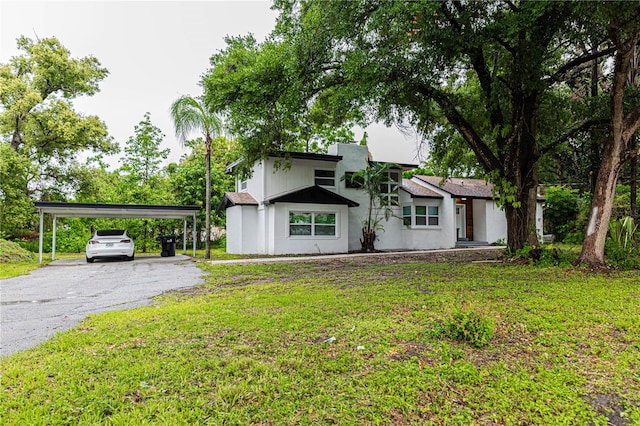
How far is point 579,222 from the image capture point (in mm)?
17516

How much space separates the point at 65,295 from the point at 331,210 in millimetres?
11647

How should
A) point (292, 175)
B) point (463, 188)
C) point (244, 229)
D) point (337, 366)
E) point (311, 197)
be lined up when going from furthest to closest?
1. point (463, 188)
2. point (244, 229)
3. point (292, 175)
4. point (311, 197)
5. point (337, 366)

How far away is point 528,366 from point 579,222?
58.8 feet

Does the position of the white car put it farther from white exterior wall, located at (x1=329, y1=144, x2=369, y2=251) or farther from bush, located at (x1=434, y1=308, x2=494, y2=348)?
bush, located at (x1=434, y1=308, x2=494, y2=348)

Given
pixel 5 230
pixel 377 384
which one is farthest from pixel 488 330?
pixel 5 230

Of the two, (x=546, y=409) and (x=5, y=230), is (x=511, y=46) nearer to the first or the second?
(x=546, y=409)

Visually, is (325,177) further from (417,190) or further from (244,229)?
(417,190)

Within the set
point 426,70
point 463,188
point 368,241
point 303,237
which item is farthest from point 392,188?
point 426,70

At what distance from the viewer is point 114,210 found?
14555 millimetres

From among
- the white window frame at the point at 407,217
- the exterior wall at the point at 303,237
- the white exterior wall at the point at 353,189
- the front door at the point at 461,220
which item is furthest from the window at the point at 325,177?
the front door at the point at 461,220

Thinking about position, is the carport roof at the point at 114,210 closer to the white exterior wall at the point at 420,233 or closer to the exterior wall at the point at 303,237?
the exterior wall at the point at 303,237

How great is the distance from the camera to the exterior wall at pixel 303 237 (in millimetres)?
16094

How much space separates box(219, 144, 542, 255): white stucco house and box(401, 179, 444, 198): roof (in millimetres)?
56

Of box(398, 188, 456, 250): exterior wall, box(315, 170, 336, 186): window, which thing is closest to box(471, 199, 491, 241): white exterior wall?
box(398, 188, 456, 250): exterior wall
